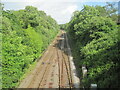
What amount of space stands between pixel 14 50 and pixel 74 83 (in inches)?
224

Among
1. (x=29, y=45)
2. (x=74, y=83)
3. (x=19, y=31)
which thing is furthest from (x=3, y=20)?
(x=74, y=83)

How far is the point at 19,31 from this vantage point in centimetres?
1719

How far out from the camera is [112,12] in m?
41.4

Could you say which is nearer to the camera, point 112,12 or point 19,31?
point 19,31

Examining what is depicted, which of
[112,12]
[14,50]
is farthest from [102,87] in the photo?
[112,12]

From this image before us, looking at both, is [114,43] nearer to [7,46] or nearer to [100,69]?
[100,69]

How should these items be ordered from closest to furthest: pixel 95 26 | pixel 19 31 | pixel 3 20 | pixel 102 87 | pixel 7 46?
pixel 102 87
pixel 7 46
pixel 3 20
pixel 95 26
pixel 19 31

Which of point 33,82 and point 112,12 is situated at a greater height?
point 112,12

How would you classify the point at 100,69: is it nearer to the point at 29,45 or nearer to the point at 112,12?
the point at 29,45

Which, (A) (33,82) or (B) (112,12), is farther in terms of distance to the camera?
(B) (112,12)

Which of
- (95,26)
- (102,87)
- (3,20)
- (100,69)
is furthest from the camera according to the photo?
(95,26)

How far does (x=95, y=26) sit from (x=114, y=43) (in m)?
5.14

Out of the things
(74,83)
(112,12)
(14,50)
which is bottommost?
(74,83)

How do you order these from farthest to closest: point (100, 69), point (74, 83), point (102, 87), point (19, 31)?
point (19, 31) < point (74, 83) < point (100, 69) < point (102, 87)
